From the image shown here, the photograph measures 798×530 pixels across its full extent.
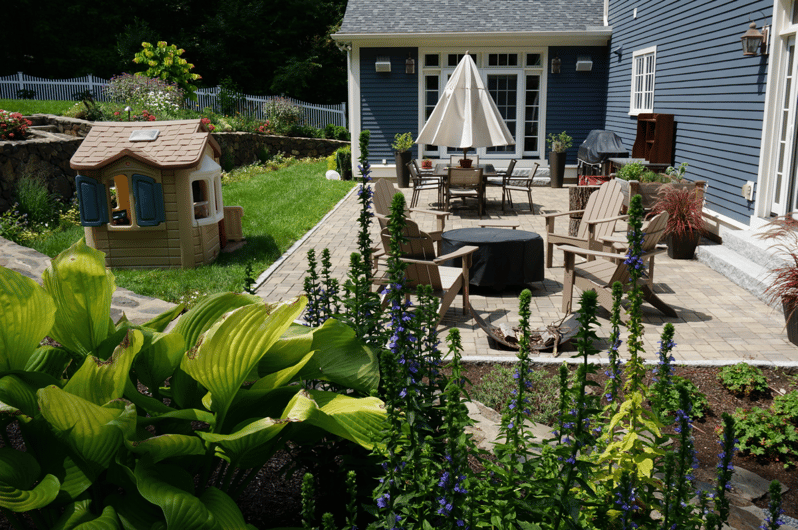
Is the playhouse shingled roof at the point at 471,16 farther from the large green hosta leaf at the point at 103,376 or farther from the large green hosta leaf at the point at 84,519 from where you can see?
the large green hosta leaf at the point at 84,519

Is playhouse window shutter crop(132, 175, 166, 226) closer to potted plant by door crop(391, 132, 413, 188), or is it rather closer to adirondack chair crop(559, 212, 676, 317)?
adirondack chair crop(559, 212, 676, 317)

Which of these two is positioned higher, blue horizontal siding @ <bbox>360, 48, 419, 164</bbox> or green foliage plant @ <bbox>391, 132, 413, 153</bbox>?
blue horizontal siding @ <bbox>360, 48, 419, 164</bbox>

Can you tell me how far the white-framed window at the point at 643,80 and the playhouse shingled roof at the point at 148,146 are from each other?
28.6 feet

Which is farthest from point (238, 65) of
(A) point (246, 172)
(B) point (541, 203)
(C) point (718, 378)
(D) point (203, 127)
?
(C) point (718, 378)

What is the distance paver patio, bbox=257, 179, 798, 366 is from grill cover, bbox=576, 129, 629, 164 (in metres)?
5.24

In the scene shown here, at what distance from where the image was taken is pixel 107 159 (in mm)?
6891

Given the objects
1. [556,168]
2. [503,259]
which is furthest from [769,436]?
[556,168]

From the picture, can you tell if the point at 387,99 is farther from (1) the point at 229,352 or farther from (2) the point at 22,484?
(2) the point at 22,484

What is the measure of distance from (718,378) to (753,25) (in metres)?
5.65

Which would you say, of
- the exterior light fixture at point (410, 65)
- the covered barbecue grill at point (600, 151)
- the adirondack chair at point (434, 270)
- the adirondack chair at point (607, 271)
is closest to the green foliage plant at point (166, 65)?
the exterior light fixture at point (410, 65)

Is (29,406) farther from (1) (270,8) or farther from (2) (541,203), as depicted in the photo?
(1) (270,8)

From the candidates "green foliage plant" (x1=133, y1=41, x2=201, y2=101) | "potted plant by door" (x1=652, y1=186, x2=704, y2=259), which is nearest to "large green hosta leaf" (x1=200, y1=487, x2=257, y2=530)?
"potted plant by door" (x1=652, y1=186, x2=704, y2=259)

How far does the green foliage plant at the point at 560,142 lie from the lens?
14812mm

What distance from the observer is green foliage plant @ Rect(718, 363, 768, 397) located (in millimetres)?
4168
